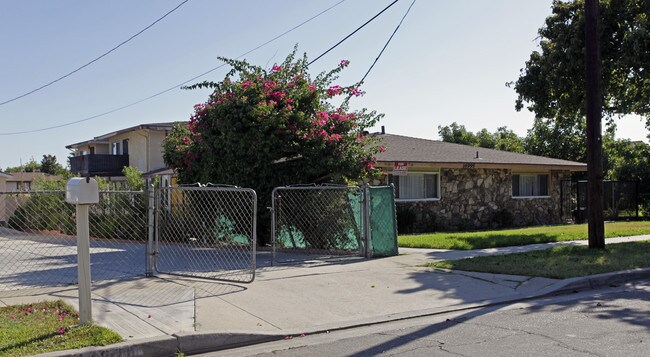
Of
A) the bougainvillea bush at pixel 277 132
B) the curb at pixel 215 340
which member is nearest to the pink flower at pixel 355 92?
the bougainvillea bush at pixel 277 132

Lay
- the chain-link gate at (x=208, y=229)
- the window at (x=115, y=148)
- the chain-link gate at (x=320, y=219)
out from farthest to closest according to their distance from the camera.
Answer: the window at (x=115, y=148)
the chain-link gate at (x=320, y=219)
the chain-link gate at (x=208, y=229)

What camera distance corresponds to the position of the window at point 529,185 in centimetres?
2441

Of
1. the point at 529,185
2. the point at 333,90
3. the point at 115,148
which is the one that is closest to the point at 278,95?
the point at 333,90

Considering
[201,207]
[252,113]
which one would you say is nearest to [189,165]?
[201,207]

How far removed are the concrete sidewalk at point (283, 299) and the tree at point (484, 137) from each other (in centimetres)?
3296

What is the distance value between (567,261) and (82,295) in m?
8.95

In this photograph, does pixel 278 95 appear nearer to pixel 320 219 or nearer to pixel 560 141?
pixel 320 219

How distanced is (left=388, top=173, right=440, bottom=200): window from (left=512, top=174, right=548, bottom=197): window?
4289mm

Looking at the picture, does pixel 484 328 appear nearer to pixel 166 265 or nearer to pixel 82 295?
pixel 82 295

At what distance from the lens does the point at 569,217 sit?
25781 millimetres

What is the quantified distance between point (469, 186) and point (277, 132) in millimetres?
11014

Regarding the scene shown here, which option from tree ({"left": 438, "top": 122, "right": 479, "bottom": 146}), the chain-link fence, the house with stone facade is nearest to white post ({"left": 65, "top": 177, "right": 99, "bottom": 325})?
the chain-link fence

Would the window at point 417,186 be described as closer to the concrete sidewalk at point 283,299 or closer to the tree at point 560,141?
the concrete sidewalk at point 283,299

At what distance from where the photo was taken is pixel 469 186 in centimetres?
2250
